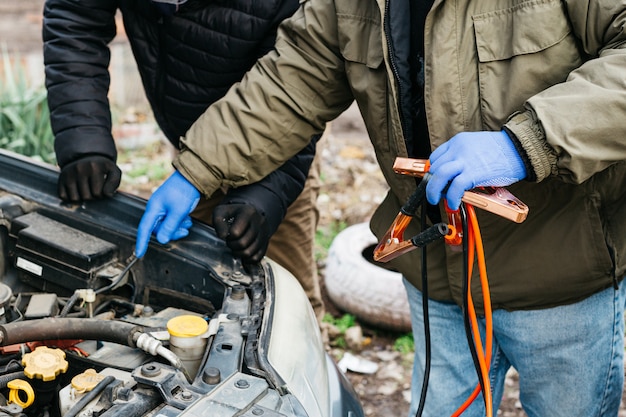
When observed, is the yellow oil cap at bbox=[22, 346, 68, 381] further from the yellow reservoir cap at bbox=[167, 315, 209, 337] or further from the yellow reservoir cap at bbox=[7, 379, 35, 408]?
the yellow reservoir cap at bbox=[167, 315, 209, 337]

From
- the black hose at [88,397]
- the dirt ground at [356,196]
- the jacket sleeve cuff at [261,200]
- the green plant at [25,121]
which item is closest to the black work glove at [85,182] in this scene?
the jacket sleeve cuff at [261,200]

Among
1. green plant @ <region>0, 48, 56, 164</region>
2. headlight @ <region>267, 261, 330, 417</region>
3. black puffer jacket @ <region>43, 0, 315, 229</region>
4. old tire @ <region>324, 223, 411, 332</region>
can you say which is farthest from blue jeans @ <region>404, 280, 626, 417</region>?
green plant @ <region>0, 48, 56, 164</region>

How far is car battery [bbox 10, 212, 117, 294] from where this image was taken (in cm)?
204

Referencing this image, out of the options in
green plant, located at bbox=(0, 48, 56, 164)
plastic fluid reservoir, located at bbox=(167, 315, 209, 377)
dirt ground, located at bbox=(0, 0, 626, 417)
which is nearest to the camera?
plastic fluid reservoir, located at bbox=(167, 315, 209, 377)

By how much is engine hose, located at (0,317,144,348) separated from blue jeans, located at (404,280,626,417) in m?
0.84

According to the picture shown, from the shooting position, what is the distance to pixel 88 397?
1466mm

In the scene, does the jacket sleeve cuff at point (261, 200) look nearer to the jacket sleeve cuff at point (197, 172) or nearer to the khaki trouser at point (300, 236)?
the jacket sleeve cuff at point (197, 172)

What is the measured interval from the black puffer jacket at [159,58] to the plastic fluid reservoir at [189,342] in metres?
0.69

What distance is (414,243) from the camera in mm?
1641

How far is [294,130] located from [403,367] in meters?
1.58

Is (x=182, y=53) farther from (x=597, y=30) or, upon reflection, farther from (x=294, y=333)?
(x=597, y=30)

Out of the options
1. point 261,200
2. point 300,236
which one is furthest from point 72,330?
Result: point 300,236

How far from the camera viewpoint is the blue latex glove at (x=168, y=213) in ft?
6.82

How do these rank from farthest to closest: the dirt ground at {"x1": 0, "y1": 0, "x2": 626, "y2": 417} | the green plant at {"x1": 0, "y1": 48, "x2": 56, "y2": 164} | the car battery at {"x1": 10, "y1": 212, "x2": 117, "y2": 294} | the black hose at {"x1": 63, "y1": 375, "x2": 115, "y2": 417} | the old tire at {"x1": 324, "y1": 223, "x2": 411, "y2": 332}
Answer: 1. the green plant at {"x1": 0, "y1": 48, "x2": 56, "y2": 164}
2. the old tire at {"x1": 324, "y1": 223, "x2": 411, "y2": 332}
3. the dirt ground at {"x1": 0, "y1": 0, "x2": 626, "y2": 417}
4. the car battery at {"x1": 10, "y1": 212, "x2": 117, "y2": 294}
5. the black hose at {"x1": 63, "y1": 375, "x2": 115, "y2": 417}
